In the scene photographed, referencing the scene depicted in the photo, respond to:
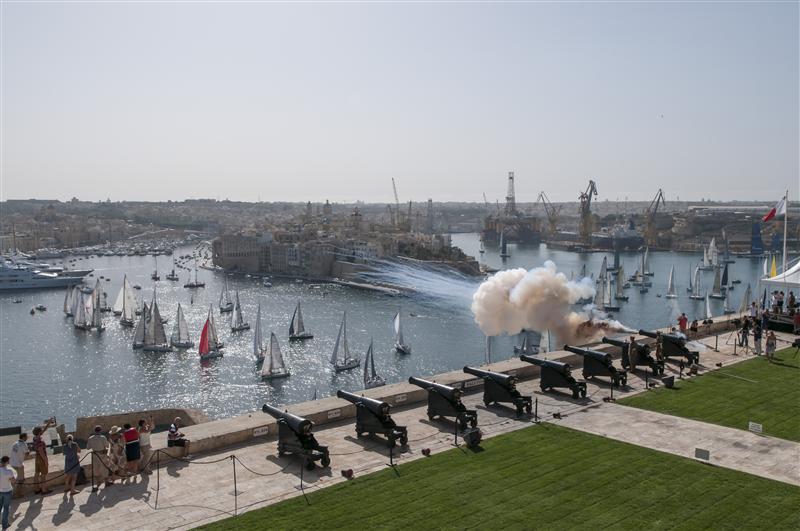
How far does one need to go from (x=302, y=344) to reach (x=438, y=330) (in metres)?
11.7

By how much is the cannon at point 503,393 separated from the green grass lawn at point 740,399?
224cm

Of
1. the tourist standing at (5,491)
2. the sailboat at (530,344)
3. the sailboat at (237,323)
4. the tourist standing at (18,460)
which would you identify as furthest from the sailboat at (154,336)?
the tourist standing at (5,491)

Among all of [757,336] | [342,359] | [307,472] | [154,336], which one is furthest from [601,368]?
[154,336]

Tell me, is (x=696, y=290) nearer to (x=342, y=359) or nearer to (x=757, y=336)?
(x=342, y=359)

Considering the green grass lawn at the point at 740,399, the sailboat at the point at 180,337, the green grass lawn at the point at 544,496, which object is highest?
the green grass lawn at the point at 544,496

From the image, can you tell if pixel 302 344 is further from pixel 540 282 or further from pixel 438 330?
pixel 540 282

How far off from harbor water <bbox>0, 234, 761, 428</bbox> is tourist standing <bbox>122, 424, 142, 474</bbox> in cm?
2599

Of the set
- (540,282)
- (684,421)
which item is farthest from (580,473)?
(540,282)

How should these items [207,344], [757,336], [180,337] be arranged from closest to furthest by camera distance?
[757,336]
[207,344]
[180,337]

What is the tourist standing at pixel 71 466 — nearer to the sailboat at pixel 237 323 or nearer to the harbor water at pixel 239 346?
the harbor water at pixel 239 346

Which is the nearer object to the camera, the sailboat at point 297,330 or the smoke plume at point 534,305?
the smoke plume at point 534,305

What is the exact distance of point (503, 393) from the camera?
44.1 ft

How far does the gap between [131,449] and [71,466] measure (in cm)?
80

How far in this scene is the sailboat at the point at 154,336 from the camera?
5166 cm
